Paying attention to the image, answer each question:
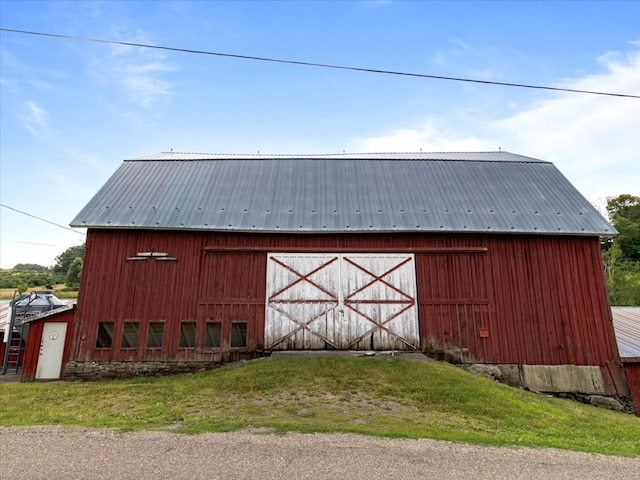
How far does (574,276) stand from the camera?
1219 centimetres

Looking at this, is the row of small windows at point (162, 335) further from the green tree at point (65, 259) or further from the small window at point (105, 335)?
the green tree at point (65, 259)

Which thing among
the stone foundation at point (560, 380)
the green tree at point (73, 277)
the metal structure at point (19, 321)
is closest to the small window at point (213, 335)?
the metal structure at point (19, 321)

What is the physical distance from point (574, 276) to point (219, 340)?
41.6 ft

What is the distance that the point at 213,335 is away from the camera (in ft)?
39.2

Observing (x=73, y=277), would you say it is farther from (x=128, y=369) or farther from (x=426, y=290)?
(x=426, y=290)

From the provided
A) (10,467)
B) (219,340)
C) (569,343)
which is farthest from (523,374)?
(10,467)

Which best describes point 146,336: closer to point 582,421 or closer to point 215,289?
point 215,289

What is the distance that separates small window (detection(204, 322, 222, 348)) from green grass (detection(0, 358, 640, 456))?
1.18m

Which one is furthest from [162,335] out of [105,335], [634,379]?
[634,379]

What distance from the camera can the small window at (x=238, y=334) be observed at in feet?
39.1

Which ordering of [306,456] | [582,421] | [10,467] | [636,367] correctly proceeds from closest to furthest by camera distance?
[10,467], [306,456], [582,421], [636,367]

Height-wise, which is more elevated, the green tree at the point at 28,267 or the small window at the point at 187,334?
the green tree at the point at 28,267

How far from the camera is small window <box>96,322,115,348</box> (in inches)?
464

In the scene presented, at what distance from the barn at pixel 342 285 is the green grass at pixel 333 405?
4.12 feet
